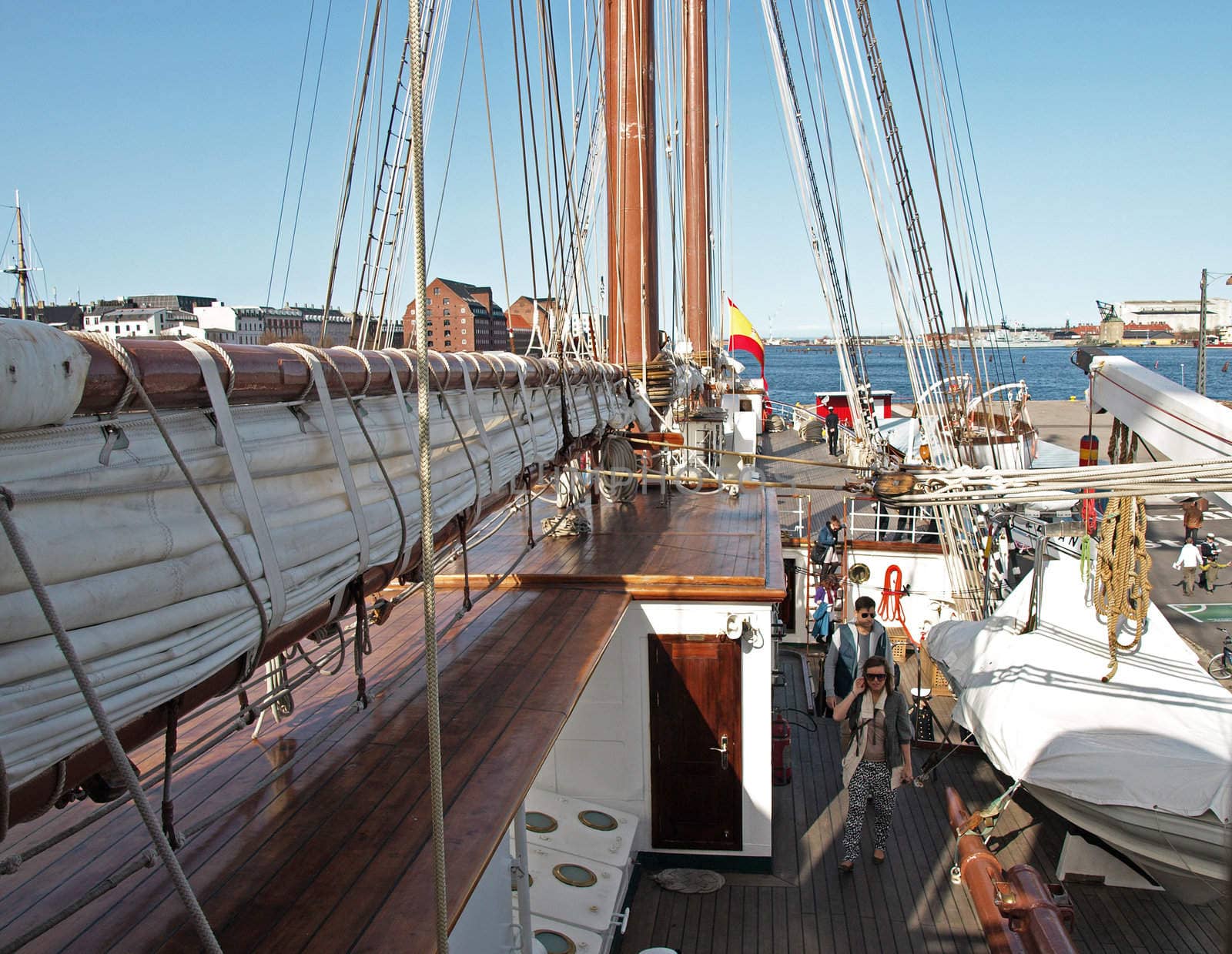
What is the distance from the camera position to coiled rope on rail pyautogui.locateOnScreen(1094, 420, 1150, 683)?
18.5 feet

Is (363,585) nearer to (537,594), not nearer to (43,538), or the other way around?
(43,538)

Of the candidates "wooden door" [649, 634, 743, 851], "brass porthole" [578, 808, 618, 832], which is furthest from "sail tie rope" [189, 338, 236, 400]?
"brass porthole" [578, 808, 618, 832]

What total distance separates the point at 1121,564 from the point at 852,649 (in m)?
1.92

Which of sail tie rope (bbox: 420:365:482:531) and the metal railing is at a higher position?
sail tie rope (bbox: 420:365:482:531)

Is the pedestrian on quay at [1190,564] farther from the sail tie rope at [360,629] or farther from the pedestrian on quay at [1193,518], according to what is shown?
the sail tie rope at [360,629]

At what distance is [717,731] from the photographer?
584cm

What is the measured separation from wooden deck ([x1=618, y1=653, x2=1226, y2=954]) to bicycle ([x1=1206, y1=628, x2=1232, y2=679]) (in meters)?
3.69

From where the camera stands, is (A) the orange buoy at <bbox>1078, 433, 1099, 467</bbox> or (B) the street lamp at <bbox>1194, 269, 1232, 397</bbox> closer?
(A) the orange buoy at <bbox>1078, 433, 1099, 467</bbox>

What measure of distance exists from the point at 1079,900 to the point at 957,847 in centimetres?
74

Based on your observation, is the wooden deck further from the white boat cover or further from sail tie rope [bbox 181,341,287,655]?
sail tie rope [bbox 181,341,287,655]

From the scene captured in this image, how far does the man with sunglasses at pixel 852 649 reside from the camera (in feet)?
18.7

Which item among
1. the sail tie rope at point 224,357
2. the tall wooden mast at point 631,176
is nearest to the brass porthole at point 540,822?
the sail tie rope at point 224,357

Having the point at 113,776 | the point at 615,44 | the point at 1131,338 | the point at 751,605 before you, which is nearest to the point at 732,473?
the point at 615,44

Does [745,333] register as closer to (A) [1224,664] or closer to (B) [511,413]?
(A) [1224,664]
